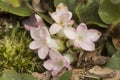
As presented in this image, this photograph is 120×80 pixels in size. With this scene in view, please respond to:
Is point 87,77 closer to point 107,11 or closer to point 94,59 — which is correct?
point 94,59

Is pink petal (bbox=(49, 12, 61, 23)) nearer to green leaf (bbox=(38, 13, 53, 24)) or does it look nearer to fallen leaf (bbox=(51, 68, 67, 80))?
green leaf (bbox=(38, 13, 53, 24))

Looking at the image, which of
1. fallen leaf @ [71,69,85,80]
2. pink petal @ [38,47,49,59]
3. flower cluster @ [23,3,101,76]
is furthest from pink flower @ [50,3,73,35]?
fallen leaf @ [71,69,85,80]

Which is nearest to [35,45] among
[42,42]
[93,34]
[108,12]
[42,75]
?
[42,42]

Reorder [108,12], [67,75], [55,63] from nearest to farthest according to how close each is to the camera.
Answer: [67,75], [55,63], [108,12]

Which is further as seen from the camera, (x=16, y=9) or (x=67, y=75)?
(x=16, y=9)

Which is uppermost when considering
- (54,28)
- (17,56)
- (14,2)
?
(14,2)

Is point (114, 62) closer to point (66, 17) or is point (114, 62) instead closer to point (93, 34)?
point (93, 34)

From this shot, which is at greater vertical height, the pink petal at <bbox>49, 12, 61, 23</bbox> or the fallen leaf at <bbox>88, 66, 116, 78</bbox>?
the pink petal at <bbox>49, 12, 61, 23</bbox>
